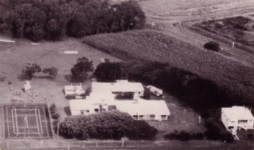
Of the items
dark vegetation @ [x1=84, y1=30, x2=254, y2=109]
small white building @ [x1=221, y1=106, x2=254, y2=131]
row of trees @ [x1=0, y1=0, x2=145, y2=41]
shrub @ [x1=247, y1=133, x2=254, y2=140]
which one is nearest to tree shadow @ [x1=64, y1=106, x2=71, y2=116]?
dark vegetation @ [x1=84, y1=30, x2=254, y2=109]

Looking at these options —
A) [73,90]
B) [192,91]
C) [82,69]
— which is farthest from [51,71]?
[192,91]

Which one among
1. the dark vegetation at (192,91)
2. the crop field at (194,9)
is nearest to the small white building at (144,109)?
the dark vegetation at (192,91)

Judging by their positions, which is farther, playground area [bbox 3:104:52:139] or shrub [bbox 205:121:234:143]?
shrub [bbox 205:121:234:143]

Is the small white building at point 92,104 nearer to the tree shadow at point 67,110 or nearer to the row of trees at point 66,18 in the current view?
the tree shadow at point 67,110

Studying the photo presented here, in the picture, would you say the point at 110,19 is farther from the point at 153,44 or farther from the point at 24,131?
the point at 24,131

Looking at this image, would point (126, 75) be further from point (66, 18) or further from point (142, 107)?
point (66, 18)

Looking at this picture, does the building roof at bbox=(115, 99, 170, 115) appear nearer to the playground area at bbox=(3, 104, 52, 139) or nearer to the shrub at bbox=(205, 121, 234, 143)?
the shrub at bbox=(205, 121, 234, 143)
